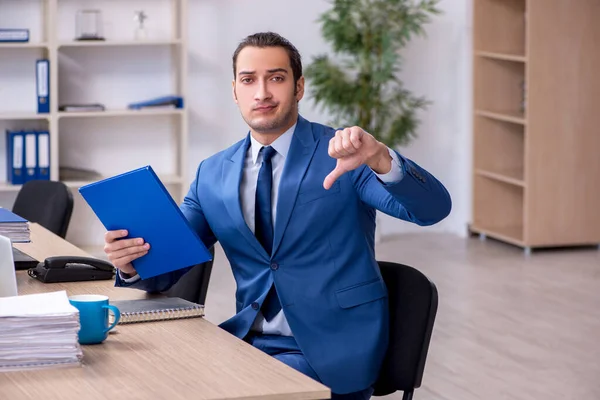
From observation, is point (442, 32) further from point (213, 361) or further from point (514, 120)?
point (213, 361)

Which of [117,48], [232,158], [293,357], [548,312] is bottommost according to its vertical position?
[548,312]

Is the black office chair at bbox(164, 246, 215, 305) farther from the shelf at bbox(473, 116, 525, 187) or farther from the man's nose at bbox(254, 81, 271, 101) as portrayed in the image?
the shelf at bbox(473, 116, 525, 187)

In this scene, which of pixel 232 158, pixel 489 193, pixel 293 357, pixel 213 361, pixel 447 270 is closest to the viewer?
pixel 213 361

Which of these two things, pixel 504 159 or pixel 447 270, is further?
pixel 504 159

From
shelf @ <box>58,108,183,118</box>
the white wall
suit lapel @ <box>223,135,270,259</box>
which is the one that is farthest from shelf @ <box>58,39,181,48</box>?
suit lapel @ <box>223,135,270,259</box>

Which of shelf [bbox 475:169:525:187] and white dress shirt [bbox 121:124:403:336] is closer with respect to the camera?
white dress shirt [bbox 121:124:403:336]

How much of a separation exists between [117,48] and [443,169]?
96.6 inches

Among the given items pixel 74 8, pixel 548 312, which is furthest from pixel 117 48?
pixel 548 312

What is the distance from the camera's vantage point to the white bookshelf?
21.4ft

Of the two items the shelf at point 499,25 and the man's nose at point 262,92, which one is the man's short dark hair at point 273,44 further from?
the shelf at point 499,25

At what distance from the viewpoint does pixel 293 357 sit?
102 inches

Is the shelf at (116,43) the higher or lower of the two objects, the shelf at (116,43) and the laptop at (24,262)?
the higher

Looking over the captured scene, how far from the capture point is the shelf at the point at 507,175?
Answer: 7.01 meters

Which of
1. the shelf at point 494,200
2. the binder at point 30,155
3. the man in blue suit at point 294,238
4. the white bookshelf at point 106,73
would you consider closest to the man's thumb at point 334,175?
the man in blue suit at point 294,238
